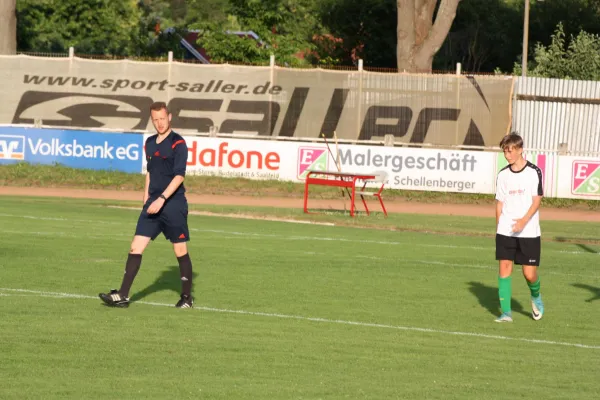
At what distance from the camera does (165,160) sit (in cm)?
1136

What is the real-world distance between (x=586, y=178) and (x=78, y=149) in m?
14.4

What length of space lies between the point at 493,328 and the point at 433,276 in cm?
403

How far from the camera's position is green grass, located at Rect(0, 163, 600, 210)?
104 ft

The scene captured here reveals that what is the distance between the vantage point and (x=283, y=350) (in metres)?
9.90

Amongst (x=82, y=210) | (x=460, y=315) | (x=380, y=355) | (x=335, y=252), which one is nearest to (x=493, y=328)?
(x=460, y=315)

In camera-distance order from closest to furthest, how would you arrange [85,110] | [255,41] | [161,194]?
[161,194], [85,110], [255,41]

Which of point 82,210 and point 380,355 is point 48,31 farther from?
point 380,355

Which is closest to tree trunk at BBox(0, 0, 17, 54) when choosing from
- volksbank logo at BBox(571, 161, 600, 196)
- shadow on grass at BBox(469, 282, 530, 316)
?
volksbank logo at BBox(571, 161, 600, 196)

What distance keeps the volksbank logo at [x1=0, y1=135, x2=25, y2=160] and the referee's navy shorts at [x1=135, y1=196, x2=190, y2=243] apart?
2286 cm

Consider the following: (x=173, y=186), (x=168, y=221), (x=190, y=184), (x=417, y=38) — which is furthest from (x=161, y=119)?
(x=417, y=38)

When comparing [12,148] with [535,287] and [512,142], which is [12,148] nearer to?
[535,287]

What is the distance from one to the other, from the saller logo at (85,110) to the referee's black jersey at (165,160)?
76.3 ft

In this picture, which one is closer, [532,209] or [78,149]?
[532,209]

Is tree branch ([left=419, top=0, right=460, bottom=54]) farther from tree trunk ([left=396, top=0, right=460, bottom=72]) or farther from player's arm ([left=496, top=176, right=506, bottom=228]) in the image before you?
player's arm ([left=496, top=176, right=506, bottom=228])
